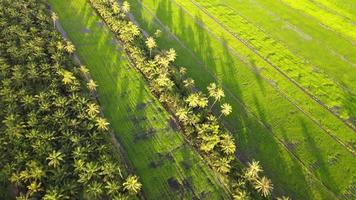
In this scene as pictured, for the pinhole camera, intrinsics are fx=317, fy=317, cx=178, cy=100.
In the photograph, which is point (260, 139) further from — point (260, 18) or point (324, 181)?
point (260, 18)

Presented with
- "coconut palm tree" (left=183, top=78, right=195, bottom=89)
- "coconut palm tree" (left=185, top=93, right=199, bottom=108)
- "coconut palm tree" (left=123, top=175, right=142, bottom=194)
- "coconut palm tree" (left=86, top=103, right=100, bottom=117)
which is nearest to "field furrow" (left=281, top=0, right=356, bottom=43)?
"coconut palm tree" (left=183, top=78, right=195, bottom=89)

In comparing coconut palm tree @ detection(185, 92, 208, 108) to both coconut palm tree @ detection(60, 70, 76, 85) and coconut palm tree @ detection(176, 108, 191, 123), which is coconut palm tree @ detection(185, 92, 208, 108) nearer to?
coconut palm tree @ detection(176, 108, 191, 123)

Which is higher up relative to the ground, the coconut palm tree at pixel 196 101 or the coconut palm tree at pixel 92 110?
the coconut palm tree at pixel 196 101

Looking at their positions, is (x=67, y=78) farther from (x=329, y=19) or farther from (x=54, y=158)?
(x=329, y=19)

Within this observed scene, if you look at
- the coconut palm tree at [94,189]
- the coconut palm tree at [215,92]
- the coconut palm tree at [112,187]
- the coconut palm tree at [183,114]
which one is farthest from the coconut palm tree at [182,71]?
the coconut palm tree at [94,189]

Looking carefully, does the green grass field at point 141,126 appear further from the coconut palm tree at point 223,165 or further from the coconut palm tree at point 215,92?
the coconut palm tree at point 215,92

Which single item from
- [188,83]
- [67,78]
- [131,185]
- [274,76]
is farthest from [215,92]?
[67,78]
